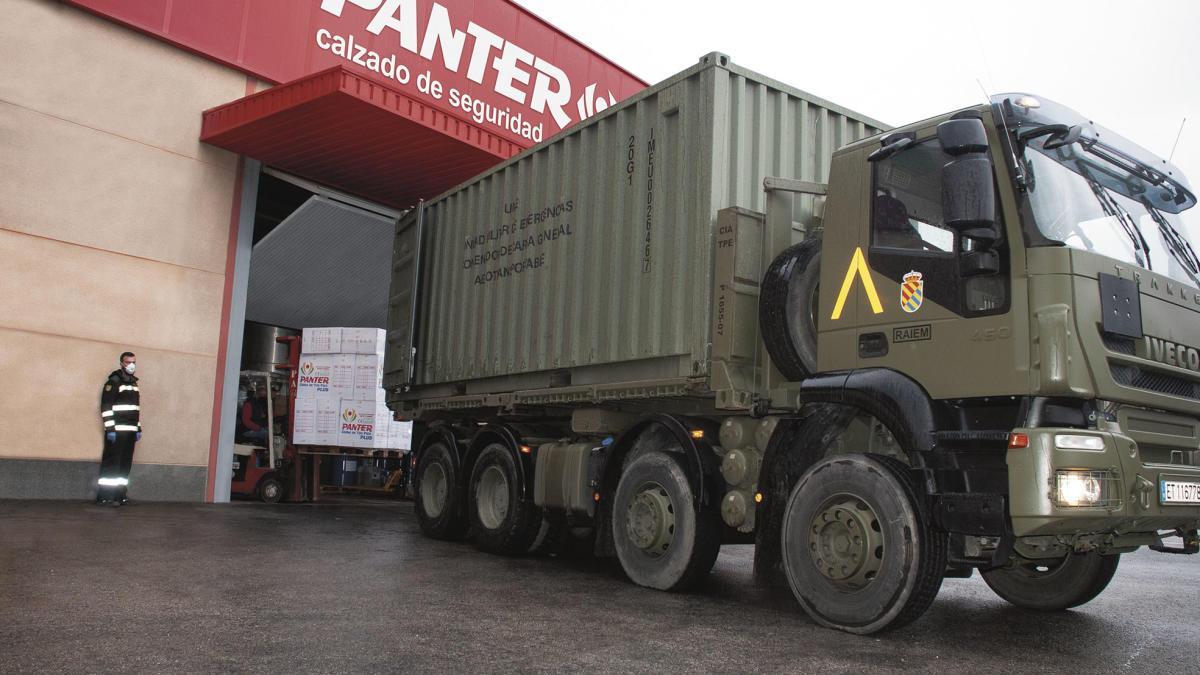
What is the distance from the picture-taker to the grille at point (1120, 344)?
14.1ft

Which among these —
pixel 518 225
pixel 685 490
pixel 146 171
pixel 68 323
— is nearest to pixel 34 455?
pixel 68 323

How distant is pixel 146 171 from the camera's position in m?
12.0

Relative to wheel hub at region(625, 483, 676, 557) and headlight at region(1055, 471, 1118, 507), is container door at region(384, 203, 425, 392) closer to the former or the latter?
wheel hub at region(625, 483, 676, 557)

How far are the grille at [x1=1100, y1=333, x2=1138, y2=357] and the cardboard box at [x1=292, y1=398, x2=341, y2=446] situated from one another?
11.8 metres

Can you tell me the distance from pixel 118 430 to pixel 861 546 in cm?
961

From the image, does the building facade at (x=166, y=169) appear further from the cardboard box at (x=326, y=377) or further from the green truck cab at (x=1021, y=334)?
the green truck cab at (x=1021, y=334)

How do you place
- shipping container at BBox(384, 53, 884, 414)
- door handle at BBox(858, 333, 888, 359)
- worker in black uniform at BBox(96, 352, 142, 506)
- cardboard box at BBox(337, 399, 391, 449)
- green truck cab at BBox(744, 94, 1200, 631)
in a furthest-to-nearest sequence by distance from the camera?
cardboard box at BBox(337, 399, 391, 449) < worker in black uniform at BBox(96, 352, 142, 506) < shipping container at BBox(384, 53, 884, 414) < door handle at BBox(858, 333, 888, 359) < green truck cab at BBox(744, 94, 1200, 631)

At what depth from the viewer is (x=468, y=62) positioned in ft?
48.5

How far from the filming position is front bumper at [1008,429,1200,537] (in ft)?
13.1

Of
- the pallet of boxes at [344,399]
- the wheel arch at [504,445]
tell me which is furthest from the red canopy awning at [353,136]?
the wheel arch at [504,445]

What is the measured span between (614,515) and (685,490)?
84cm

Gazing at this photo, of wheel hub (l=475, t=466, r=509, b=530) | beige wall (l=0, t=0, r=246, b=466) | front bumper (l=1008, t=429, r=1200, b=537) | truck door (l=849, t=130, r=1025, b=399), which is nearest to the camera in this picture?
front bumper (l=1008, t=429, r=1200, b=537)


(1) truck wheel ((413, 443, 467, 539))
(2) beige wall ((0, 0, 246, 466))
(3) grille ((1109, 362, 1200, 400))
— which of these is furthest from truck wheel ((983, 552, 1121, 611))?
(2) beige wall ((0, 0, 246, 466))

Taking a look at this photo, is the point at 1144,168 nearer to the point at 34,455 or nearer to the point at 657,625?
the point at 657,625
